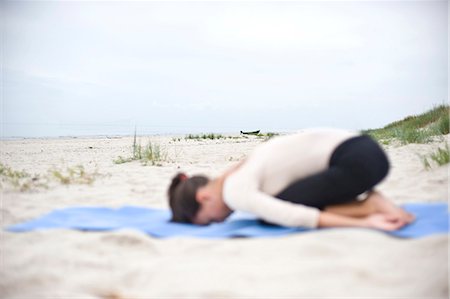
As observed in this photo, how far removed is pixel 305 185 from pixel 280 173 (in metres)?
0.16

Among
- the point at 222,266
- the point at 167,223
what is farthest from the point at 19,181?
the point at 222,266

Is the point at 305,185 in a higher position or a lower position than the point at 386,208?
higher

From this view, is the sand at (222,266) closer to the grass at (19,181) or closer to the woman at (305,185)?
the woman at (305,185)

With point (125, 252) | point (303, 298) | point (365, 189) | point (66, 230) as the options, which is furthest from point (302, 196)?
point (66, 230)

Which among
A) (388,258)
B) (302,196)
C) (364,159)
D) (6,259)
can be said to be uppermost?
(364,159)

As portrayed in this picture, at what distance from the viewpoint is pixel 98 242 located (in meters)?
2.48

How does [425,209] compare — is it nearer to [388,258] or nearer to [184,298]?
[388,258]

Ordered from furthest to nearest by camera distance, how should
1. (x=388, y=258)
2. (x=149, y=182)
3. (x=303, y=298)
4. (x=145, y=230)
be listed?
(x=149, y=182) → (x=145, y=230) → (x=388, y=258) → (x=303, y=298)

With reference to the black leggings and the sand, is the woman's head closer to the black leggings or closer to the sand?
the sand

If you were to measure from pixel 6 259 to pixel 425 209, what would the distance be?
2.44 metres

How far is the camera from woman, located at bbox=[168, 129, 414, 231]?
7.51 feet

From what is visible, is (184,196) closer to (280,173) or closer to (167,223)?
(167,223)

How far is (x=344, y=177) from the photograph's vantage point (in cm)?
240

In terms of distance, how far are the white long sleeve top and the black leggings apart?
0.05 meters
